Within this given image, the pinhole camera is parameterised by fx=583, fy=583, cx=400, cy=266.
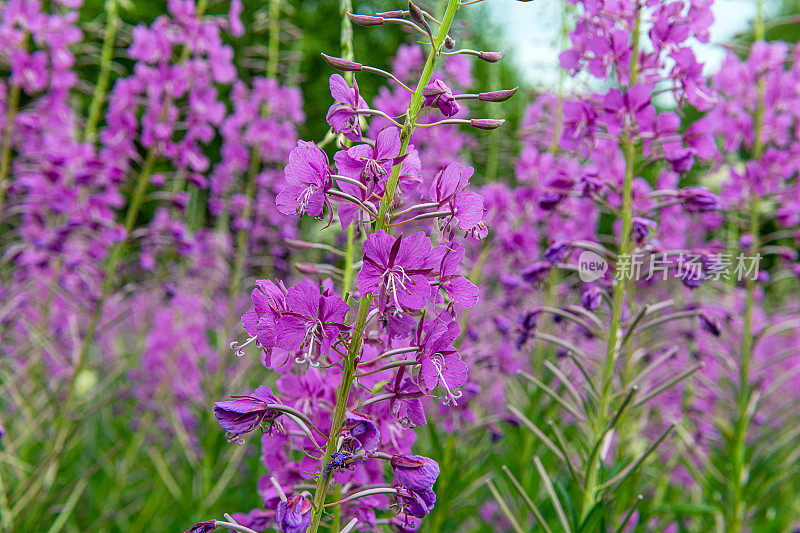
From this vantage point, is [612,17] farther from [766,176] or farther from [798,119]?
[798,119]

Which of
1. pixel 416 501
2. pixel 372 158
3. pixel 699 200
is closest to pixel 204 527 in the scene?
pixel 416 501

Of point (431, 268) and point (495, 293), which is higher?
point (431, 268)

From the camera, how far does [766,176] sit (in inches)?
145

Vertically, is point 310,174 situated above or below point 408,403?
above

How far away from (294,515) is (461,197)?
31.7 inches

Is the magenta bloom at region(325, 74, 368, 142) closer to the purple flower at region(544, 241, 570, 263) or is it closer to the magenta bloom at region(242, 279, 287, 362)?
the magenta bloom at region(242, 279, 287, 362)

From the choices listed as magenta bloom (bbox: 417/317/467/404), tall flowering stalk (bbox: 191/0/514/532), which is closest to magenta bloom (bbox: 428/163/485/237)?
tall flowering stalk (bbox: 191/0/514/532)

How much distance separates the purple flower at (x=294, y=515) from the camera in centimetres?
125

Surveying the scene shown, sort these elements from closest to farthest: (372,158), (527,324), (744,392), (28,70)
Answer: (372,158) < (527,324) < (744,392) < (28,70)

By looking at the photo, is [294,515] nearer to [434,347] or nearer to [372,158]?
[434,347]

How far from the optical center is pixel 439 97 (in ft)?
4.48

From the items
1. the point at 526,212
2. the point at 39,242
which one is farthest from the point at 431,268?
the point at 39,242

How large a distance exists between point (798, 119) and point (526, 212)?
1.92 m

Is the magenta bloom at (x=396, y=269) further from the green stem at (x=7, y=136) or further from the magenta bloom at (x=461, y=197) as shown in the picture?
the green stem at (x=7, y=136)
